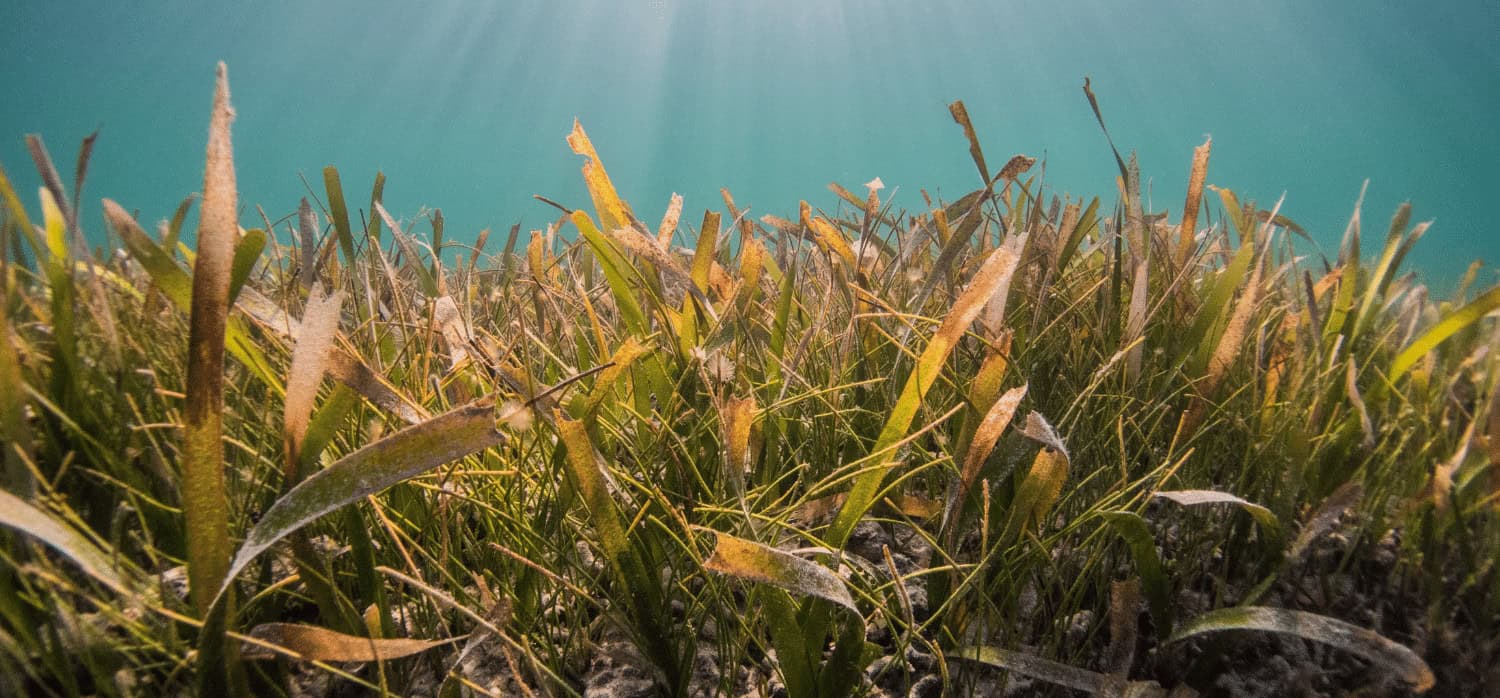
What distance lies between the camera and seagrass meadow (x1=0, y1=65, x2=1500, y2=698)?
0.42 meters

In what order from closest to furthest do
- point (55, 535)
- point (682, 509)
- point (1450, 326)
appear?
point (55, 535)
point (682, 509)
point (1450, 326)

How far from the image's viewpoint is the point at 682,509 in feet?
1.91

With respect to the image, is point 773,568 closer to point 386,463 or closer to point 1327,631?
point 386,463

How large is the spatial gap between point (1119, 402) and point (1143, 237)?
0.20 m

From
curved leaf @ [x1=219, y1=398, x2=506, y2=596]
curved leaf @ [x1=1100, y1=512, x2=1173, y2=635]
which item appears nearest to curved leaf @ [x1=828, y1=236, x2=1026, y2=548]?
curved leaf @ [x1=1100, y1=512, x2=1173, y2=635]

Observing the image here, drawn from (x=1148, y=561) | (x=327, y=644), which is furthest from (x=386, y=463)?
(x=1148, y=561)

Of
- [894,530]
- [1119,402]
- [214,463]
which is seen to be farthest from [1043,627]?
[214,463]

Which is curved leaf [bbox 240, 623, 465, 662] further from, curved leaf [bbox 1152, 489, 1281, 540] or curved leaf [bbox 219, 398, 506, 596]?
curved leaf [bbox 1152, 489, 1281, 540]

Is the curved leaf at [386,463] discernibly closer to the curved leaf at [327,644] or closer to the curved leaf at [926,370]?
the curved leaf at [327,644]

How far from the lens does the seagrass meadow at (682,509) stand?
1.38ft

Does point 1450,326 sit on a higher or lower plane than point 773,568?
higher

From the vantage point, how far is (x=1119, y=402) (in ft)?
2.50

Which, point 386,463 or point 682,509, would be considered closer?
point 386,463

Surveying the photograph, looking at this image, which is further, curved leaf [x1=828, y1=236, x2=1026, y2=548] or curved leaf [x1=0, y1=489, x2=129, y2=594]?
curved leaf [x1=828, y1=236, x2=1026, y2=548]
